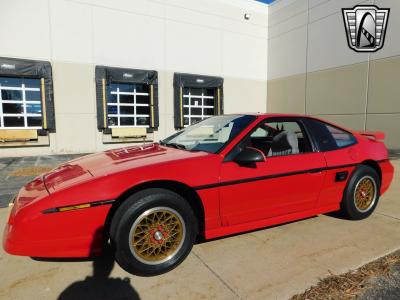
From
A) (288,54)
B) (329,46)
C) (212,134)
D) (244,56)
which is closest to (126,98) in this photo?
(244,56)

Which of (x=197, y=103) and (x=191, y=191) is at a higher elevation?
A: (x=197, y=103)

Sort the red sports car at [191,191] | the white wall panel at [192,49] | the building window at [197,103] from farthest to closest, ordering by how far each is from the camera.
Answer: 1. the building window at [197,103]
2. the white wall panel at [192,49]
3. the red sports car at [191,191]

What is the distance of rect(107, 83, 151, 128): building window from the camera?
1085 centimetres

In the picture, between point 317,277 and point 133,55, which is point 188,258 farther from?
point 133,55

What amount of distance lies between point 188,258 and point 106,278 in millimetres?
706

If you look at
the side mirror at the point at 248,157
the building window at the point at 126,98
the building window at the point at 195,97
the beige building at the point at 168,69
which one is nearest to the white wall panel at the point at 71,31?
the beige building at the point at 168,69

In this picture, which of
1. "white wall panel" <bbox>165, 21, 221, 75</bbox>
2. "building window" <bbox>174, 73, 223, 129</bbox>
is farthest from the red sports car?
"white wall panel" <bbox>165, 21, 221, 75</bbox>

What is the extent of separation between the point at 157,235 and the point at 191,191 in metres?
0.45

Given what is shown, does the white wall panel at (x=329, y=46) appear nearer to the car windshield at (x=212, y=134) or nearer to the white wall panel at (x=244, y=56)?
the white wall panel at (x=244, y=56)

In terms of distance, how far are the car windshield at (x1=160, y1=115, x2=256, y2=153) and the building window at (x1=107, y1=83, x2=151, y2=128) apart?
7848 mm

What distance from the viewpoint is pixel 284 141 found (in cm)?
321

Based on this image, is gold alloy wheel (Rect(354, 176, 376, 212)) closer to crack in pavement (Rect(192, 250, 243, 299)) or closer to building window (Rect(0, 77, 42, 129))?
crack in pavement (Rect(192, 250, 243, 299))

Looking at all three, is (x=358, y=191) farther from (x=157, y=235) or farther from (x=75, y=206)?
(x=75, y=206)

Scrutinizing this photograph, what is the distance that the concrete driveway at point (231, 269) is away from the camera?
2123 mm
